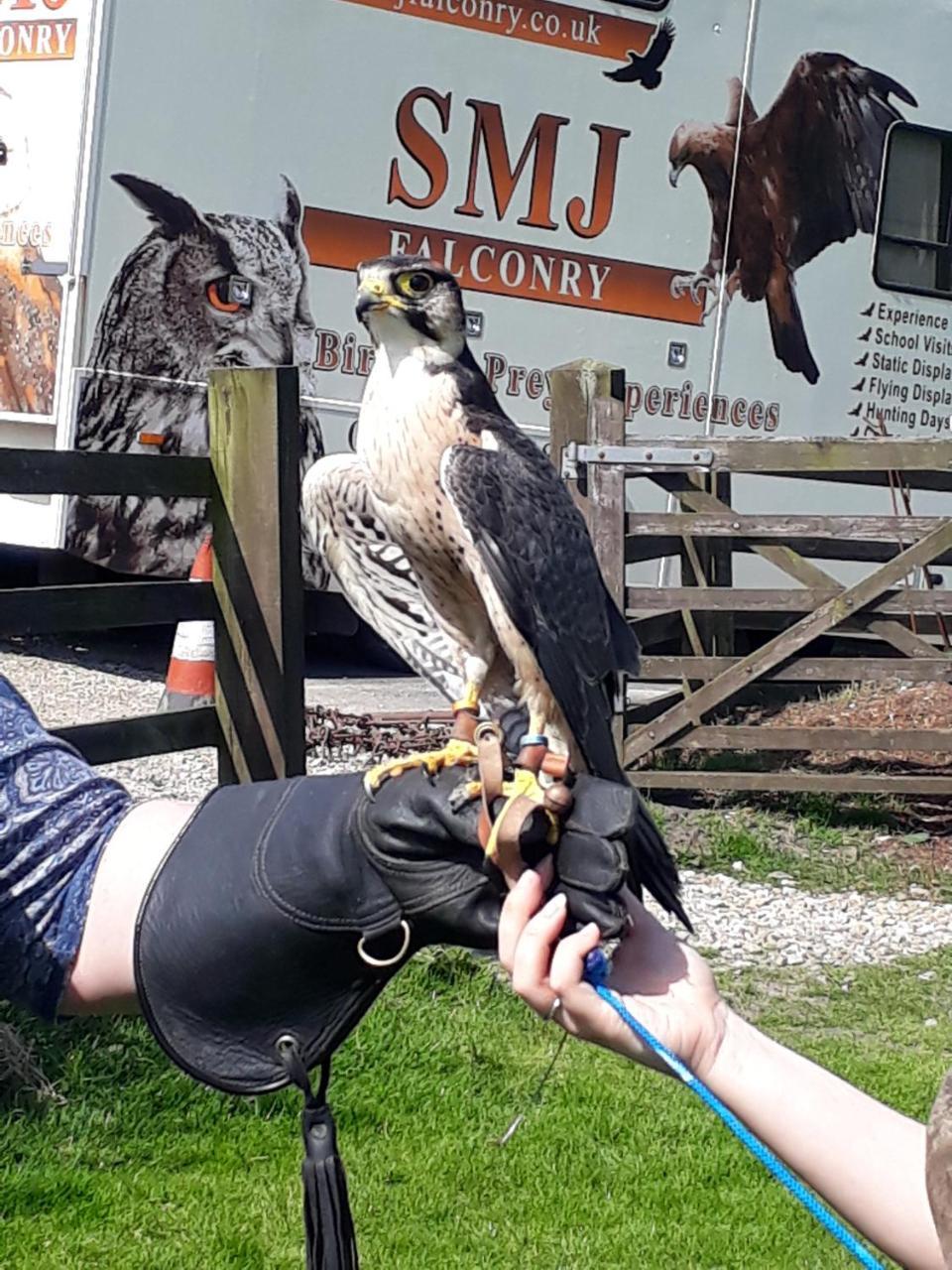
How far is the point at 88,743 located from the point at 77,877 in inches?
84.2

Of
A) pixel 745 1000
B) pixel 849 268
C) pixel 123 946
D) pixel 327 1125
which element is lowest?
pixel 745 1000

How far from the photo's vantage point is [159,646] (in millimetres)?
9328

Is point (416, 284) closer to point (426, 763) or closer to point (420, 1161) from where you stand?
point (426, 763)

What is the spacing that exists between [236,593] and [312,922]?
261 centimetres

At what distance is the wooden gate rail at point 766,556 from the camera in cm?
624

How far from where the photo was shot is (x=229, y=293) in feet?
24.6

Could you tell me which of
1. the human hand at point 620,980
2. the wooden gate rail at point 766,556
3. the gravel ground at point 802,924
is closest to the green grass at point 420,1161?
the gravel ground at point 802,924

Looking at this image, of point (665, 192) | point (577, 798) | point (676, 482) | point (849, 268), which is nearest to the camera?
point (577, 798)

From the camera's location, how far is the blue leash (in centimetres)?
154

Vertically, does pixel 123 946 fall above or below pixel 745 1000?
above

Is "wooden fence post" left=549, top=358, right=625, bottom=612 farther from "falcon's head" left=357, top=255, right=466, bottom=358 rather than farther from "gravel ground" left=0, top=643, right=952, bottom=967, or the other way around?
"falcon's head" left=357, top=255, right=466, bottom=358

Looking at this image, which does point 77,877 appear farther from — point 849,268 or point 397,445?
point 849,268

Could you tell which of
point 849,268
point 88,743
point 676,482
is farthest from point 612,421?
point 849,268

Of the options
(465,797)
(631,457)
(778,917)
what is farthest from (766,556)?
(465,797)
